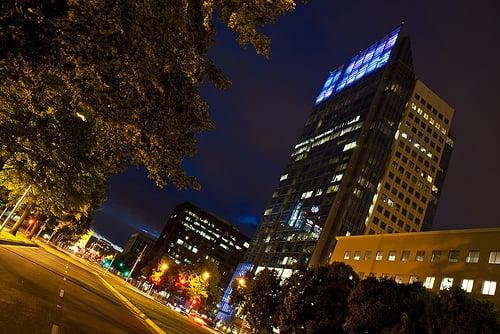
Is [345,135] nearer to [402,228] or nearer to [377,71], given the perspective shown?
[377,71]

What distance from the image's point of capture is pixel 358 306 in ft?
94.8

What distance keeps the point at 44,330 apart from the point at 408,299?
22293 mm

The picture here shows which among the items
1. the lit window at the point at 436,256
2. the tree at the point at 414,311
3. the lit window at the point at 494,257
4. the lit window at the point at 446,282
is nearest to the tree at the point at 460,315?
the tree at the point at 414,311

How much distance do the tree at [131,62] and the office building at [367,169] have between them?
98.7m

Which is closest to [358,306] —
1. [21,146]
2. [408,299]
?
[408,299]

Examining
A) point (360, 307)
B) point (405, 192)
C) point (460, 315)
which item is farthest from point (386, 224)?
point (460, 315)

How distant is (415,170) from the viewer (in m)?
126

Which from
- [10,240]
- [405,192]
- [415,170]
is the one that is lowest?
[10,240]

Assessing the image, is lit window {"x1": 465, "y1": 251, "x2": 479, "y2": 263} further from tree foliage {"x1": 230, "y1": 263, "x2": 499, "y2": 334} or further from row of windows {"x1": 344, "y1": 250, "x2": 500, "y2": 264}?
tree foliage {"x1": 230, "y1": 263, "x2": 499, "y2": 334}

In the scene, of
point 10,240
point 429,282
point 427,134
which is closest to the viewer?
point 10,240

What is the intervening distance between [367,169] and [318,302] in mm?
89537

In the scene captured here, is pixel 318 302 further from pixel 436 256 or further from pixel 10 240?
pixel 436 256

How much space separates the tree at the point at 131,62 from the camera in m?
9.02

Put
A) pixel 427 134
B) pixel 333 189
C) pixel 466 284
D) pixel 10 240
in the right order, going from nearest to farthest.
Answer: pixel 10 240
pixel 466 284
pixel 333 189
pixel 427 134
